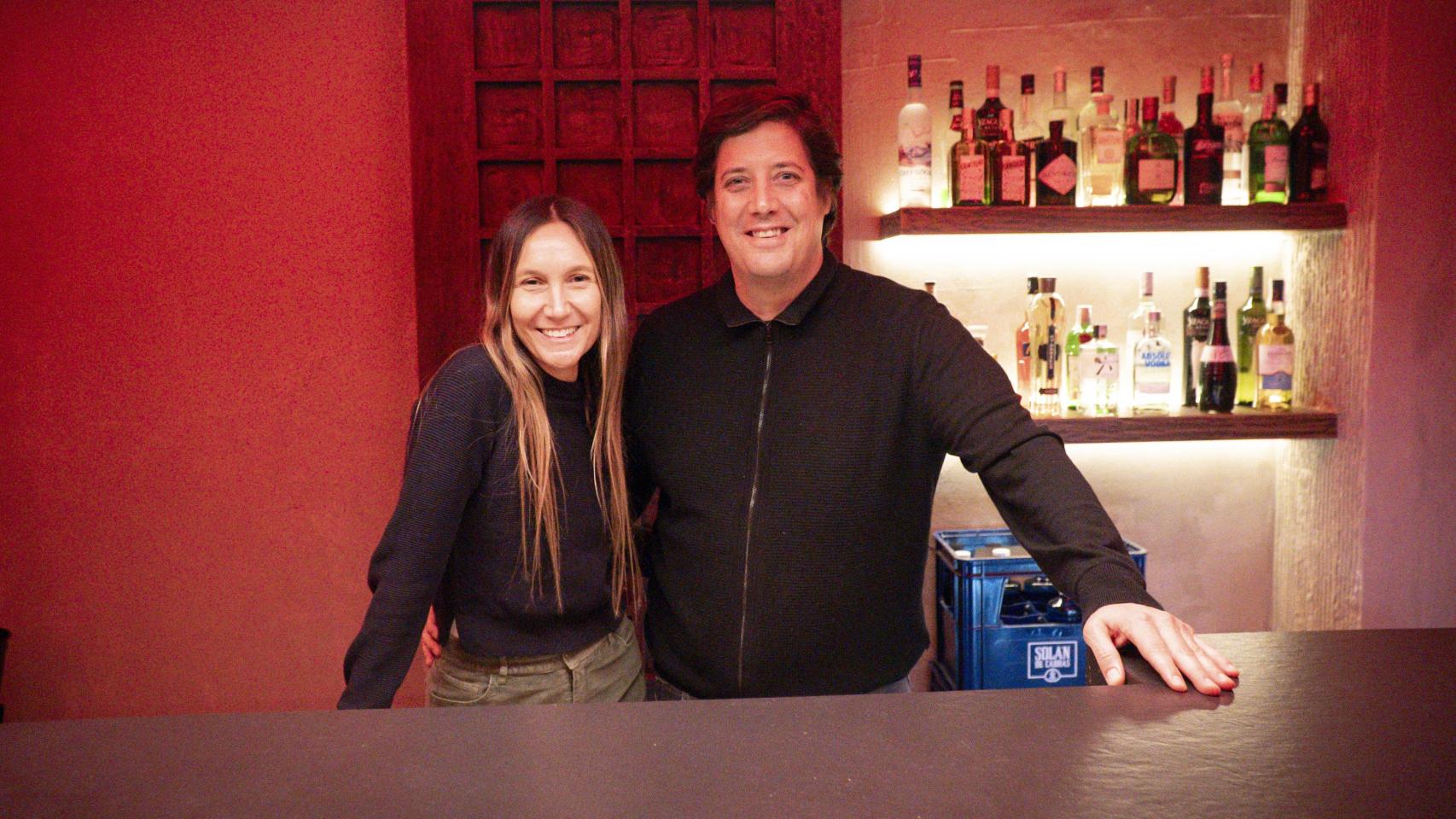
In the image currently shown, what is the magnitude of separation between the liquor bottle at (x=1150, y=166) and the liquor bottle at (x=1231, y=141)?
0.37 feet

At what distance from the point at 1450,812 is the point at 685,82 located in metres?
2.17

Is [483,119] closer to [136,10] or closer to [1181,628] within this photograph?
[136,10]

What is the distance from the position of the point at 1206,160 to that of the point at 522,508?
181 centimetres

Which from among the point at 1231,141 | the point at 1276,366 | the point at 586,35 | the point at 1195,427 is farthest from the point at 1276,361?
the point at 586,35

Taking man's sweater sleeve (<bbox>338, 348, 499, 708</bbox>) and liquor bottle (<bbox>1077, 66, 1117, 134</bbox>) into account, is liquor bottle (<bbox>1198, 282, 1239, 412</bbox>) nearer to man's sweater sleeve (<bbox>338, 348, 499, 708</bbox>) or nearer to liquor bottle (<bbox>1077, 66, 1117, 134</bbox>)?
liquor bottle (<bbox>1077, 66, 1117, 134</bbox>)

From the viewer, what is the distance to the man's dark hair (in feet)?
5.38

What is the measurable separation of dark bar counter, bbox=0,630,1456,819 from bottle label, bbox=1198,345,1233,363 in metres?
1.89

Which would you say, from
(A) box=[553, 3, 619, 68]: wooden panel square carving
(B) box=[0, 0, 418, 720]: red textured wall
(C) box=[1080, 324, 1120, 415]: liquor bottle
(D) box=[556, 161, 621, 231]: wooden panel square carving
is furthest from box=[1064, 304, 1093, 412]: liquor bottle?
(B) box=[0, 0, 418, 720]: red textured wall

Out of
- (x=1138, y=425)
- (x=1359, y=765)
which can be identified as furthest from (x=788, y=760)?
(x=1138, y=425)

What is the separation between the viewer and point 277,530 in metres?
2.54

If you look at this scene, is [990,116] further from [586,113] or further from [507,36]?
[507,36]

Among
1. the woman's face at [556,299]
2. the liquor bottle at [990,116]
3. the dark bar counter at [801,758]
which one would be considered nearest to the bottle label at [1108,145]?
the liquor bottle at [990,116]

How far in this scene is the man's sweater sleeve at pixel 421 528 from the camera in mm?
1306

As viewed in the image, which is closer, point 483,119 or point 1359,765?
point 1359,765
